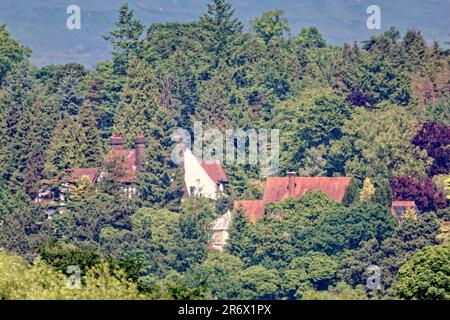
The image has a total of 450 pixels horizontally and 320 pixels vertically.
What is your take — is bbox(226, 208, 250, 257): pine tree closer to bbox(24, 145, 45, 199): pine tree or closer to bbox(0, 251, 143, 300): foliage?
bbox(24, 145, 45, 199): pine tree

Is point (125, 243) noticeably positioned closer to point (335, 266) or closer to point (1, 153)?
point (335, 266)

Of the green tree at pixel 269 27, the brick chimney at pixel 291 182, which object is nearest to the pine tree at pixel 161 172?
the brick chimney at pixel 291 182

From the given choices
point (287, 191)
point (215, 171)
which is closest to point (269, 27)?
point (215, 171)

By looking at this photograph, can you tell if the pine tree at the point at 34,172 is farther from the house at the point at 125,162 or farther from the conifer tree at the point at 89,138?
the house at the point at 125,162

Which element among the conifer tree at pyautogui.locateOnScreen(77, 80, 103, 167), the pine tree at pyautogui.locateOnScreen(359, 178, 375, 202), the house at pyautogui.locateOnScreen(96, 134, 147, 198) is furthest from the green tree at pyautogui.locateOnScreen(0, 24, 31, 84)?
the pine tree at pyautogui.locateOnScreen(359, 178, 375, 202)

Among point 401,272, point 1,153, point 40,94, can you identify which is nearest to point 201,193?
point 1,153

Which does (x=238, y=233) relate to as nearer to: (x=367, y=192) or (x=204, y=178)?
(x=367, y=192)
